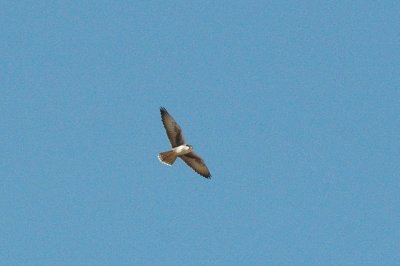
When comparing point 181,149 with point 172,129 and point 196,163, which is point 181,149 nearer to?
point 172,129

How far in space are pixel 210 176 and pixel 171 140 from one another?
2.61 meters

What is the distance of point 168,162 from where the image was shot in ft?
A: 118

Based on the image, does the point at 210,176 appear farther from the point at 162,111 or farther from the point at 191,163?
the point at 162,111

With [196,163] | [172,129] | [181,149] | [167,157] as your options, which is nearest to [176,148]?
[181,149]

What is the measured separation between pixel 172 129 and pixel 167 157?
3.95 ft

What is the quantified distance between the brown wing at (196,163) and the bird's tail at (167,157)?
1.23 meters

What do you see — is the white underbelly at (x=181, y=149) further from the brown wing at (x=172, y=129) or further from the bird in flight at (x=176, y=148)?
the brown wing at (x=172, y=129)

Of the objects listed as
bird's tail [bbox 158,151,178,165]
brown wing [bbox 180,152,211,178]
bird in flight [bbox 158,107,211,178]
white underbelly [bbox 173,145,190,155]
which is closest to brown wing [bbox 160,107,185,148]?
bird in flight [bbox 158,107,211,178]

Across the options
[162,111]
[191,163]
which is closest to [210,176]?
[191,163]

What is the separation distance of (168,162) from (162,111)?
2110 millimetres

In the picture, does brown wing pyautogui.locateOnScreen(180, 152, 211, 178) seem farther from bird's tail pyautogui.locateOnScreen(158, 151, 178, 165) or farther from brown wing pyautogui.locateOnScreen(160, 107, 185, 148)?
bird's tail pyautogui.locateOnScreen(158, 151, 178, 165)

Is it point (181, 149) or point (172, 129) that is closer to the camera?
point (181, 149)

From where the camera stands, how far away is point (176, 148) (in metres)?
36.1

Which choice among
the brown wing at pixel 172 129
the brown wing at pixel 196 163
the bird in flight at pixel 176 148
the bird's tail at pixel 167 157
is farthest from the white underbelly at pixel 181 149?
the brown wing at pixel 196 163
